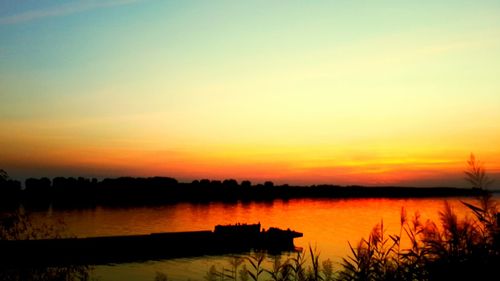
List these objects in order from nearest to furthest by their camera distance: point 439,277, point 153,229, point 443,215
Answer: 1. point 439,277
2. point 443,215
3. point 153,229

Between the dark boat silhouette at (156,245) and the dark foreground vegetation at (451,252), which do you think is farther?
the dark boat silhouette at (156,245)

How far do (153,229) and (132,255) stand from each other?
50367mm

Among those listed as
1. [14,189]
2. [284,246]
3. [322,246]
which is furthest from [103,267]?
[14,189]

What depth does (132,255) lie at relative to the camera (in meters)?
69.4

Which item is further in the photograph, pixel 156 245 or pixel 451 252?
pixel 156 245

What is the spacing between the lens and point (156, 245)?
72938 millimetres

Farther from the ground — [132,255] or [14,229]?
[14,229]

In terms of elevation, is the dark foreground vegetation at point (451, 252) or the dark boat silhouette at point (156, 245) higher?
the dark foreground vegetation at point (451, 252)

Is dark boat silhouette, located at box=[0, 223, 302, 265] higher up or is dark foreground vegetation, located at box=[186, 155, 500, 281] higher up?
dark foreground vegetation, located at box=[186, 155, 500, 281]

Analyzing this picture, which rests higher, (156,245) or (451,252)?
(451,252)

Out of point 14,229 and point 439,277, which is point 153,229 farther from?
point 439,277

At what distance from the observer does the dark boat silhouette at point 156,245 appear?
2414 inches

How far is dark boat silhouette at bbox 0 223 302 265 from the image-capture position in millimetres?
61325

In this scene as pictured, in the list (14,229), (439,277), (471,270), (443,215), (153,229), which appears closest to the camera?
(471,270)
